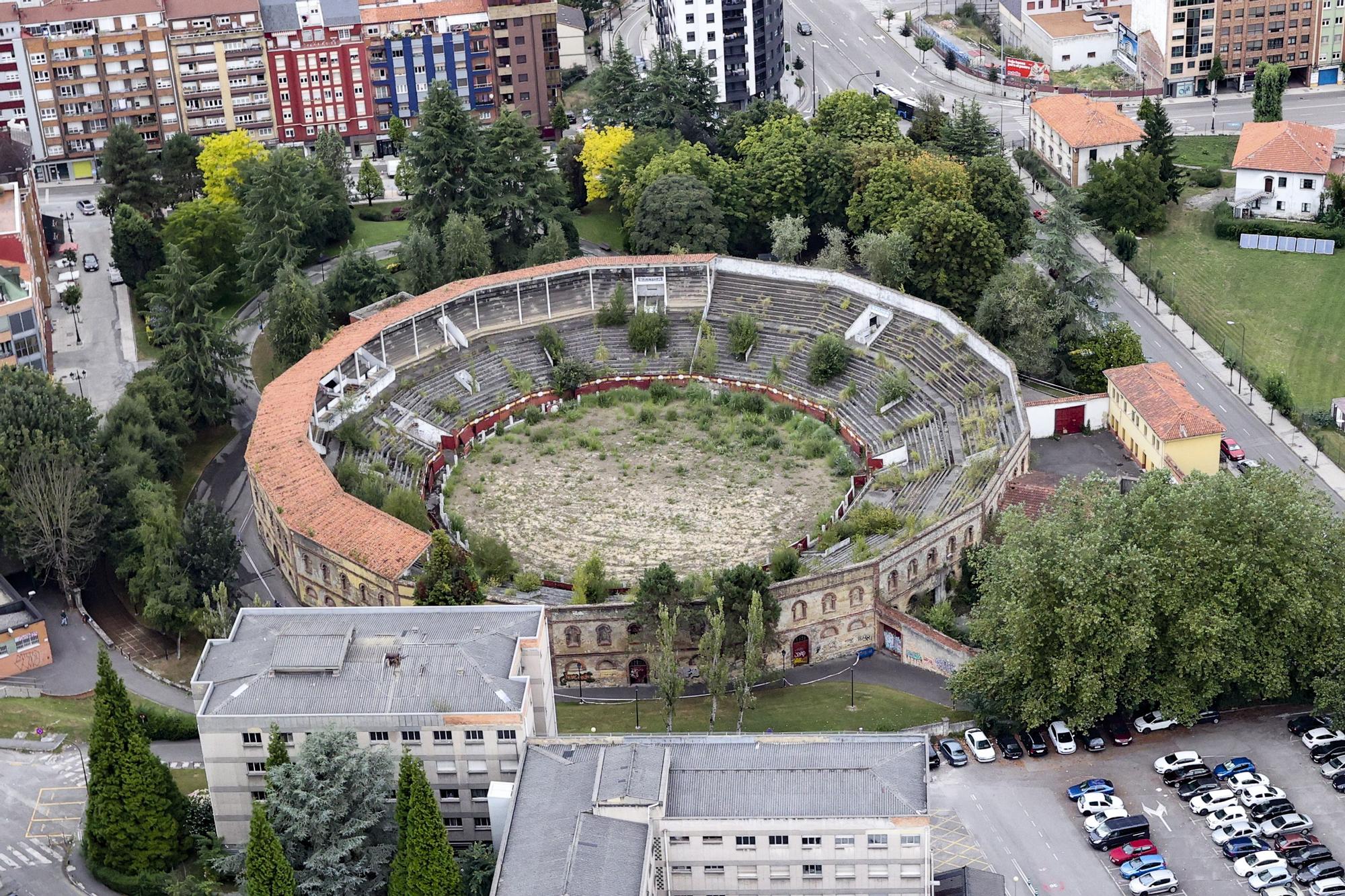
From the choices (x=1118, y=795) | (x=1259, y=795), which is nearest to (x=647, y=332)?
(x=1118, y=795)

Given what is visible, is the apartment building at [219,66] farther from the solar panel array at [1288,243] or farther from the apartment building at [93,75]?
the solar panel array at [1288,243]

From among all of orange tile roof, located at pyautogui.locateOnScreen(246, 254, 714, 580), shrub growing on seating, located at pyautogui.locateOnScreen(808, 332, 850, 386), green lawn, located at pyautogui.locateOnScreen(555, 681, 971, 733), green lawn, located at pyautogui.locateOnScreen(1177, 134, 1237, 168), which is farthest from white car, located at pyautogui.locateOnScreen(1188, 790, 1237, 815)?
green lawn, located at pyautogui.locateOnScreen(1177, 134, 1237, 168)

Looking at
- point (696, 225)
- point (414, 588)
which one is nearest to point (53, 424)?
point (414, 588)

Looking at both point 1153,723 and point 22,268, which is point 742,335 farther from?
point 22,268

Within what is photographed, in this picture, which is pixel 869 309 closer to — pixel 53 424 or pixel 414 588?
pixel 414 588

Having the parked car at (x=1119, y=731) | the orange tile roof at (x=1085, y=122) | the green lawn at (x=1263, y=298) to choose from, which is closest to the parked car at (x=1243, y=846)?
the parked car at (x=1119, y=731)

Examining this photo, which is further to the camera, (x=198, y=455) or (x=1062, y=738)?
(x=198, y=455)
